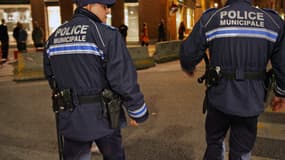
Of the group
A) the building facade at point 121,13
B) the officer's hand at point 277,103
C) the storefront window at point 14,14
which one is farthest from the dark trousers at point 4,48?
the officer's hand at point 277,103

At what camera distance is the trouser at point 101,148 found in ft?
9.61

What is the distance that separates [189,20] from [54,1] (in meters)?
10.7

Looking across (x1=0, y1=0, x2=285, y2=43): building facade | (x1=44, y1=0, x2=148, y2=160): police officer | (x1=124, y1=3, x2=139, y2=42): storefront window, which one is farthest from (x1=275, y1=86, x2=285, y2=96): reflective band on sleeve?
(x1=124, y1=3, x2=139, y2=42): storefront window

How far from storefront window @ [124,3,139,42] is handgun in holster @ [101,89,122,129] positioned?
81.5 feet

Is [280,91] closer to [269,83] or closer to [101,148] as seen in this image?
[269,83]

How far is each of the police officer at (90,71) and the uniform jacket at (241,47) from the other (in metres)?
0.70

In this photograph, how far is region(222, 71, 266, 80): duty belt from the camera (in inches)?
115

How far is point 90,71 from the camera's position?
2.73 m

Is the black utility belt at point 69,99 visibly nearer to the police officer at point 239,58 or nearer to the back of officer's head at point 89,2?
the back of officer's head at point 89,2

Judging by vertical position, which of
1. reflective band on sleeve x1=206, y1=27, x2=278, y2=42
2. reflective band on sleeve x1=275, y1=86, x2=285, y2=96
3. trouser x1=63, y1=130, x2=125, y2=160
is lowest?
trouser x1=63, y1=130, x2=125, y2=160

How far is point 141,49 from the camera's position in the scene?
12.8 m

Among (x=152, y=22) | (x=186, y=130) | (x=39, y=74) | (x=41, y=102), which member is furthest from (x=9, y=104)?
(x=152, y=22)

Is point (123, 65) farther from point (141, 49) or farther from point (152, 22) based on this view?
point (152, 22)

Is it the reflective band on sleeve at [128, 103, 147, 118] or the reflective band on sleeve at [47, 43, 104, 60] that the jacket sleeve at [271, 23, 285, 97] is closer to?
the reflective band on sleeve at [128, 103, 147, 118]
